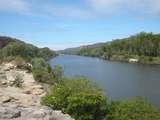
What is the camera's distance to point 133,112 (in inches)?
1034

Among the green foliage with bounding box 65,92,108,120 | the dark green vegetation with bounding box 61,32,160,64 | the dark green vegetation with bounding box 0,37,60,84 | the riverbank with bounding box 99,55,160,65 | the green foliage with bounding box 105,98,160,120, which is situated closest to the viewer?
the green foliage with bounding box 105,98,160,120

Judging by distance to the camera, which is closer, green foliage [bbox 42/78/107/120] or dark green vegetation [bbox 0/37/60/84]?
green foliage [bbox 42/78/107/120]

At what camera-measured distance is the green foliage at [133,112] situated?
2569cm

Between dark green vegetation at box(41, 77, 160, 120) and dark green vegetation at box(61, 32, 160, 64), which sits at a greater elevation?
dark green vegetation at box(61, 32, 160, 64)

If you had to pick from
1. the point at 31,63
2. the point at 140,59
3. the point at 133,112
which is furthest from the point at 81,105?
the point at 140,59

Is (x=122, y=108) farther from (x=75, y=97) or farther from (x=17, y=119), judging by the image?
(x=17, y=119)

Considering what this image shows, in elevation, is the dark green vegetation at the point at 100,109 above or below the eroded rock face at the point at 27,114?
below

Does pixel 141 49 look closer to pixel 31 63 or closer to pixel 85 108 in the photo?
pixel 31 63

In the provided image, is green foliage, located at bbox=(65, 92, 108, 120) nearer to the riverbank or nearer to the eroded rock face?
the eroded rock face

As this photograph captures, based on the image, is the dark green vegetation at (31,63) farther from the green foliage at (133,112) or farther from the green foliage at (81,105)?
the green foliage at (133,112)

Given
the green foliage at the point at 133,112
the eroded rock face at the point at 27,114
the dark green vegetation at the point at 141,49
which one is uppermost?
the dark green vegetation at the point at 141,49

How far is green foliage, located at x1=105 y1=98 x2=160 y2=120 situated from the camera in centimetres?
2569

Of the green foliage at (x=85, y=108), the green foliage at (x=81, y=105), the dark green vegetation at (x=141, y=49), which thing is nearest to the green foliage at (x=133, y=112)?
the green foliage at (x=85, y=108)

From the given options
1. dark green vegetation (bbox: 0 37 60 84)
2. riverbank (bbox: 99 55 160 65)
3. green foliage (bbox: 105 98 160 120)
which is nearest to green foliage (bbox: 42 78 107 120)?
green foliage (bbox: 105 98 160 120)
